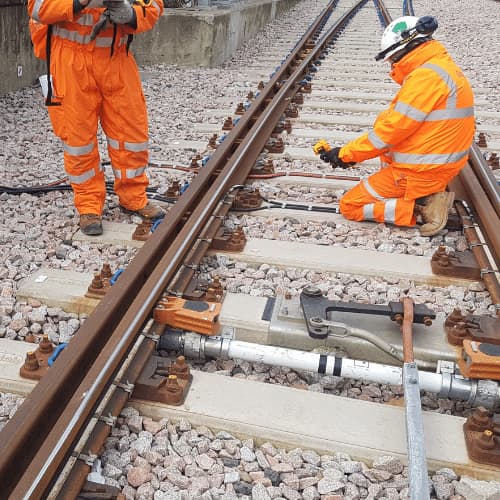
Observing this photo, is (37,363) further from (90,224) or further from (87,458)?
(90,224)

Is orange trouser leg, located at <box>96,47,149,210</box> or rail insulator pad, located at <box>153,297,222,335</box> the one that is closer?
rail insulator pad, located at <box>153,297,222,335</box>

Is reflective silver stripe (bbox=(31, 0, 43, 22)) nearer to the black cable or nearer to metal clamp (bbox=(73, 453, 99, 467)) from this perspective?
the black cable

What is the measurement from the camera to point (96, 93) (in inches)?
138

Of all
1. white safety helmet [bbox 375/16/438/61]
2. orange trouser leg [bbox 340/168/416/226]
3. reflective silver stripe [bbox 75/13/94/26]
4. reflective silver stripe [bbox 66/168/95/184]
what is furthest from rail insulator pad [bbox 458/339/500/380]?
reflective silver stripe [bbox 75/13/94/26]

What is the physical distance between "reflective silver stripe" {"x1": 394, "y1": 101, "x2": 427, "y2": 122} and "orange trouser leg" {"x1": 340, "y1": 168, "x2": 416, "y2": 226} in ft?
1.37

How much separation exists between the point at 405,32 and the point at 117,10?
1656 mm

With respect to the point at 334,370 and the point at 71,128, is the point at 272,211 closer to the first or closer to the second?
the point at 71,128

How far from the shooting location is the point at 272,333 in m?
2.58

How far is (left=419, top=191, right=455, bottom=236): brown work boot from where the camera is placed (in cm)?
362

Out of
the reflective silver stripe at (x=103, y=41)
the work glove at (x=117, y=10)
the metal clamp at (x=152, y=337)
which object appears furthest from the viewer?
the reflective silver stripe at (x=103, y=41)

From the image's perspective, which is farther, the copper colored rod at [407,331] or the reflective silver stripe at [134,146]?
the reflective silver stripe at [134,146]

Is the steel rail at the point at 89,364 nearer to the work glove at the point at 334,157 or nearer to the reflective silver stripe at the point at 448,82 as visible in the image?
the work glove at the point at 334,157

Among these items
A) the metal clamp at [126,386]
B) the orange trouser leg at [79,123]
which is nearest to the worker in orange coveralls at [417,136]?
the orange trouser leg at [79,123]

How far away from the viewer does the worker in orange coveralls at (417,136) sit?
346cm
